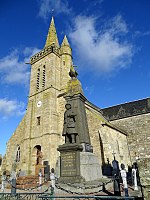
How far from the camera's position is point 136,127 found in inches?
971

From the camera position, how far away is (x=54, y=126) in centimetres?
1883

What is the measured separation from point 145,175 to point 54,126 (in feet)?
54.8

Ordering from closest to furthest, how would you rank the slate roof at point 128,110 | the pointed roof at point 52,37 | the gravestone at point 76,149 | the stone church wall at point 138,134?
the gravestone at point 76,149
the stone church wall at point 138,134
the slate roof at point 128,110
the pointed roof at point 52,37

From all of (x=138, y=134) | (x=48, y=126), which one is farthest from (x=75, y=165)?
(x=138, y=134)

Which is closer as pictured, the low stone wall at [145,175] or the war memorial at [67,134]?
the low stone wall at [145,175]

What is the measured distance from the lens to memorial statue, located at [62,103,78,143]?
8164 millimetres

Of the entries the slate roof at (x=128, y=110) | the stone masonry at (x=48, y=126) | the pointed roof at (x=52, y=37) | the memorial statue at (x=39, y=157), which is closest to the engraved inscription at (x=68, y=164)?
the stone masonry at (x=48, y=126)

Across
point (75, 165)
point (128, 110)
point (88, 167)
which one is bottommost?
point (88, 167)

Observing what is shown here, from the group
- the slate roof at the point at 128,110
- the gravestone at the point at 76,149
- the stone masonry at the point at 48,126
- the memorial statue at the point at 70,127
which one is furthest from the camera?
the slate roof at the point at 128,110

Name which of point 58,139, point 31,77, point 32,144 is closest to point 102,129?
point 58,139

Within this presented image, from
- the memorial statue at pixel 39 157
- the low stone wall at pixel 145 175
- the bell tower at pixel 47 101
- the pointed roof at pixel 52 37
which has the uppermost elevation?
the pointed roof at pixel 52 37

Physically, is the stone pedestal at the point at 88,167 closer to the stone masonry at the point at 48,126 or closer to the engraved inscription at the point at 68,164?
the engraved inscription at the point at 68,164

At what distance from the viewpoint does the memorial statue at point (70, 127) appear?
8164 mm

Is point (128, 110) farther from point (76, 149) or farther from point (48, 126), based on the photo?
point (76, 149)
